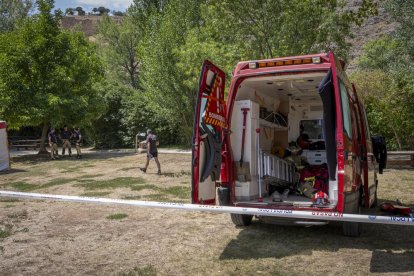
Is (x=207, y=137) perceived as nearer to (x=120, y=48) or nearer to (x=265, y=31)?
(x=265, y=31)

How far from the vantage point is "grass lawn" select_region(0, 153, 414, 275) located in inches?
203

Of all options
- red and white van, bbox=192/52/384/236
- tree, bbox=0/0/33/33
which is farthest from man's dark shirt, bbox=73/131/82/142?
tree, bbox=0/0/33/33

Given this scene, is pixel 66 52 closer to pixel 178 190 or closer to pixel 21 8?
pixel 178 190

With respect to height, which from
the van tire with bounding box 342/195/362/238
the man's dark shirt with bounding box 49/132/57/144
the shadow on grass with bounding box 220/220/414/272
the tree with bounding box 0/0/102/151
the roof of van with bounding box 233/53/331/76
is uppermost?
the tree with bounding box 0/0/102/151

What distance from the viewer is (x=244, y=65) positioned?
21.7 ft

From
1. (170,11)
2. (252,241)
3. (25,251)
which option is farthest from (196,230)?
(170,11)

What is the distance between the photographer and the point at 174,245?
6188 mm

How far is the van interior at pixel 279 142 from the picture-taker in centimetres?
676

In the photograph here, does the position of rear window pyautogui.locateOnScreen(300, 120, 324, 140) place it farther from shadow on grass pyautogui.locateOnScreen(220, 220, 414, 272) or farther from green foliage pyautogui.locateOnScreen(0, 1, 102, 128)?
green foliage pyautogui.locateOnScreen(0, 1, 102, 128)

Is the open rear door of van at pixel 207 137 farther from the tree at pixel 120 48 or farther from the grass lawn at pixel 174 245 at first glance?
the tree at pixel 120 48

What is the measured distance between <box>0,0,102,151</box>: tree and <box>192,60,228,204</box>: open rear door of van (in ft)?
57.1

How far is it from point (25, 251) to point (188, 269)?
249 centimetres

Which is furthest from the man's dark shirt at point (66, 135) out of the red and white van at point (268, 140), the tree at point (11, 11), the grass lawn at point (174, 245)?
the tree at point (11, 11)

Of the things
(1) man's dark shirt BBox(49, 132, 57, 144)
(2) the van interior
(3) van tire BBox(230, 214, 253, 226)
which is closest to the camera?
(2) the van interior
